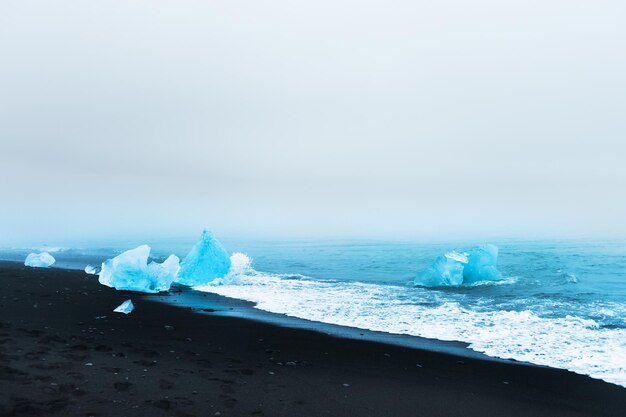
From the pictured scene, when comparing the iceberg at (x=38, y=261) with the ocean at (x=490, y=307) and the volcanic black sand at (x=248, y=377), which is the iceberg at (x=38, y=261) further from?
the volcanic black sand at (x=248, y=377)

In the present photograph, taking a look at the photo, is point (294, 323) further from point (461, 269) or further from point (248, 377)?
point (461, 269)

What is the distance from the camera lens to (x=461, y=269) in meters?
19.7

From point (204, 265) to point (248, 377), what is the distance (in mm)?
13776

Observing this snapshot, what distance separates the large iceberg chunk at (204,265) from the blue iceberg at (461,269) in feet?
31.5

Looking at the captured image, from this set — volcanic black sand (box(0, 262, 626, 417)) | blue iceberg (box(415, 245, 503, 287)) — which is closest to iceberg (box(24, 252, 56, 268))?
volcanic black sand (box(0, 262, 626, 417))

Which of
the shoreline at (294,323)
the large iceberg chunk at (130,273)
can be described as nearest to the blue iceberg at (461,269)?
the shoreline at (294,323)

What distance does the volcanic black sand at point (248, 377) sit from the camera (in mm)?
4949

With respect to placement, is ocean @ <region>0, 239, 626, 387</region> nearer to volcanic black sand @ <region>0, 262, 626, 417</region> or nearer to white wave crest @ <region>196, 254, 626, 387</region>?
white wave crest @ <region>196, 254, 626, 387</region>

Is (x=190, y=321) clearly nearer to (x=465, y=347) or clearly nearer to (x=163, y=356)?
(x=163, y=356)

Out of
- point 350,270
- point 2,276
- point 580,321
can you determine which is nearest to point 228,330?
point 580,321

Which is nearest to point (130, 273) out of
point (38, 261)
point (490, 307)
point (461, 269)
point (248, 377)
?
point (248, 377)

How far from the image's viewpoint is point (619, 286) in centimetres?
1800

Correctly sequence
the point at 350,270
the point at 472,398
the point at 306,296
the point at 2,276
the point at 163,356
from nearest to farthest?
the point at 472,398 < the point at 163,356 < the point at 306,296 < the point at 2,276 < the point at 350,270

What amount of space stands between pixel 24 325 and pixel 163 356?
3.87 metres
